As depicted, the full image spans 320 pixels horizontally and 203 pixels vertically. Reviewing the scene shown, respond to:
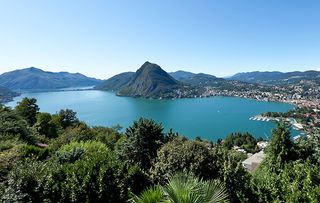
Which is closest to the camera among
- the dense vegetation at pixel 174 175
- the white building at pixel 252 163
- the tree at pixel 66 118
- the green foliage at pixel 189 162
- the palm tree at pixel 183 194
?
the palm tree at pixel 183 194

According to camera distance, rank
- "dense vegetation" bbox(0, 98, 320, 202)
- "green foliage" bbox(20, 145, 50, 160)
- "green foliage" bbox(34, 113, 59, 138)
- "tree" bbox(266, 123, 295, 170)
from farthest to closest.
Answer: "green foliage" bbox(34, 113, 59, 138)
"green foliage" bbox(20, 145, 50, 160)
"tree" bbox(266, 123, 295, 170)
"dense vegetation" bbox(0, 98, 320, 202)

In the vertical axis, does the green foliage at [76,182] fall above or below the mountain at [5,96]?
above

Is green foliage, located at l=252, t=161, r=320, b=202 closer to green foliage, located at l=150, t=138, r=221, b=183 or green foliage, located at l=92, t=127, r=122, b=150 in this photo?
green foliage, located at l=150, t=138, r=221, b=183

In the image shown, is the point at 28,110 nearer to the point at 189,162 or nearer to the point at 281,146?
the point at 189,162

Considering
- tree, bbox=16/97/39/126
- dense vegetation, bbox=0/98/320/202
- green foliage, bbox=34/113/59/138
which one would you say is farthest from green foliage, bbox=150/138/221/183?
tree, bbox=16/97/39/126

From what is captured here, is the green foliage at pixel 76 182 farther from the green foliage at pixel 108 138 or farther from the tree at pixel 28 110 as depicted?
the tree at pixel 28 110

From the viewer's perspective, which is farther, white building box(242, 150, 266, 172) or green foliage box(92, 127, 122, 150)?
green foliage box(92, 127, 122, 150)

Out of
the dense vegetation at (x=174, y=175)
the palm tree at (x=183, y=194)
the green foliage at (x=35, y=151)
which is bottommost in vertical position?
the green foliage at (x=35, y=151)

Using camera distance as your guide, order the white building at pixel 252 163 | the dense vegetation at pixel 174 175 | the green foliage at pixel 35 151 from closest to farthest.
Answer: the dense vegetation at pixel 174 175 → the green foliage at pixel 35 151 → the white building at pixel 252 163

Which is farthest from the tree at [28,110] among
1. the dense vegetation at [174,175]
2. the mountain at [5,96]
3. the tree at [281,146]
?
the mountain at [5,96]

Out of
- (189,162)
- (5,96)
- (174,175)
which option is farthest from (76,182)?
(5,96)
